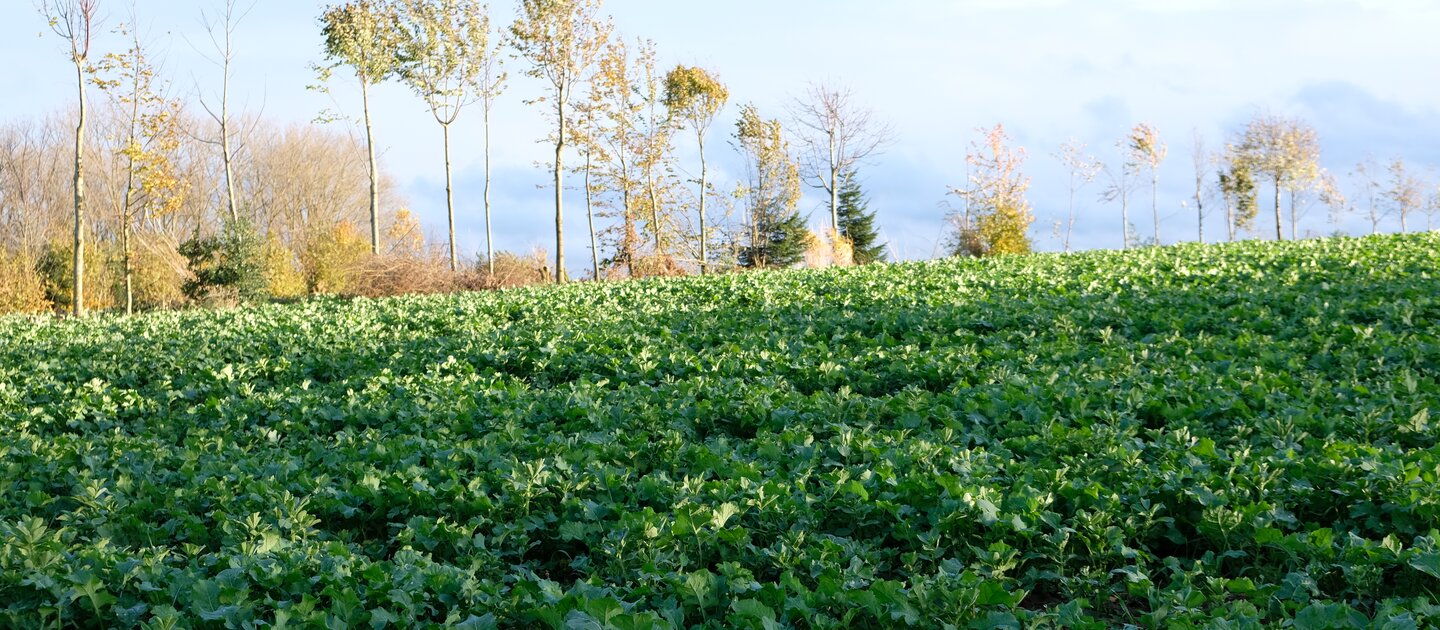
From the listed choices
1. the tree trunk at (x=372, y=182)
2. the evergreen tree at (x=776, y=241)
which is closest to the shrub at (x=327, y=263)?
the tree trunk at (x=372, y=182)

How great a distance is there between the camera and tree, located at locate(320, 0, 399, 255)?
30.2 m

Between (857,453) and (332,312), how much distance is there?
1148cm

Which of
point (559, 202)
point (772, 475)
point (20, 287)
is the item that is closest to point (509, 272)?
point (559, 202)

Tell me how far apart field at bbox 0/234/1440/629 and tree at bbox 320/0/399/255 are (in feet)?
71.4

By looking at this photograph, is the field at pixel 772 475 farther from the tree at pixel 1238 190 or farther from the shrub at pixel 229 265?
the tree at pixel 1238 190

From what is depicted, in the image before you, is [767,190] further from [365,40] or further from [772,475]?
[772,475]

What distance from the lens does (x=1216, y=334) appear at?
8703 millimetres

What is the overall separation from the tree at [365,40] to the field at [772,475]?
2177 centimetres

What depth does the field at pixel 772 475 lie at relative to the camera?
3.38m

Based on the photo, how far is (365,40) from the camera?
2998 cm

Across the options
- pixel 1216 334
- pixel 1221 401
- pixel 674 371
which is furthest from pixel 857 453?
pixel 1216 334

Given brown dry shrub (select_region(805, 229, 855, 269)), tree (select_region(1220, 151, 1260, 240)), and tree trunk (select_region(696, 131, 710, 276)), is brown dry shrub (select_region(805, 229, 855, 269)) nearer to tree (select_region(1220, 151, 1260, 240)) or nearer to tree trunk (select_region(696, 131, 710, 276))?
tree trunk (select_region(696, 131, 710, 276))

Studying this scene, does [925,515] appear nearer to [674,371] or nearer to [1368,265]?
[674,371]

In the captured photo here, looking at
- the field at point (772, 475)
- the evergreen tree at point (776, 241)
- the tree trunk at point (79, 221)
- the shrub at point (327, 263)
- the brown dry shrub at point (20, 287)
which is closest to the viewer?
the field at point (772, 475)
